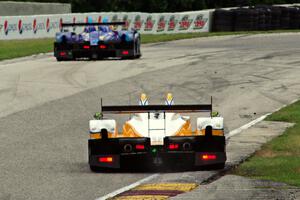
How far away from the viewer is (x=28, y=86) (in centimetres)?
2398

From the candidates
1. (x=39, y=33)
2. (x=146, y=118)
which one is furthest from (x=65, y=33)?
(x=146, y=118)

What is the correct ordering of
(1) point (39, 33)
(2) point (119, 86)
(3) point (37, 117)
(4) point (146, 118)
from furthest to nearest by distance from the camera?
(1) point (39, 33) → (2) point (119, 86) → (3) point (37, 117) → (4) point (146, 118)

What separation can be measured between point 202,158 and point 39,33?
36.5 meters

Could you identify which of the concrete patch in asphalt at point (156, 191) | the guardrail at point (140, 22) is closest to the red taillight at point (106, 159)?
the concrete patch in asphalt at point (156, 191)

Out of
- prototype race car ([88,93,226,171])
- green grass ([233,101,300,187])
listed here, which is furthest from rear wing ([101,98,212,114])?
green grass ([233,101,300,187])

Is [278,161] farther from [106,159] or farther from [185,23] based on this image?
[185,23]

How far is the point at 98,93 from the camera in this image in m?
22.1

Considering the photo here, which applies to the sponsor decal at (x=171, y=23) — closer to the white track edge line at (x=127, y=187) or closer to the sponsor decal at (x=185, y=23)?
the sponsor decal at (x=185, y=23)

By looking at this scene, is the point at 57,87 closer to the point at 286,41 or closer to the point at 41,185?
the point at 41,185

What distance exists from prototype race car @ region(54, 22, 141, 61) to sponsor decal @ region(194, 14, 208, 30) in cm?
1661

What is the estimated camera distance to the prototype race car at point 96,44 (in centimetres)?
3139

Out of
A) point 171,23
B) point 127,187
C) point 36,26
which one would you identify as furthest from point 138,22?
point 127,187

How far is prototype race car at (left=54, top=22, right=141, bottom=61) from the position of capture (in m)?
31.4

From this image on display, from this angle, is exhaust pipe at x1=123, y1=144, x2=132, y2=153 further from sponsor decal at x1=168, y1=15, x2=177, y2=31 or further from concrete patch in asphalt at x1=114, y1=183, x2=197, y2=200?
sponsor decal at x1=168, y1=15, x2=177, y2=31
